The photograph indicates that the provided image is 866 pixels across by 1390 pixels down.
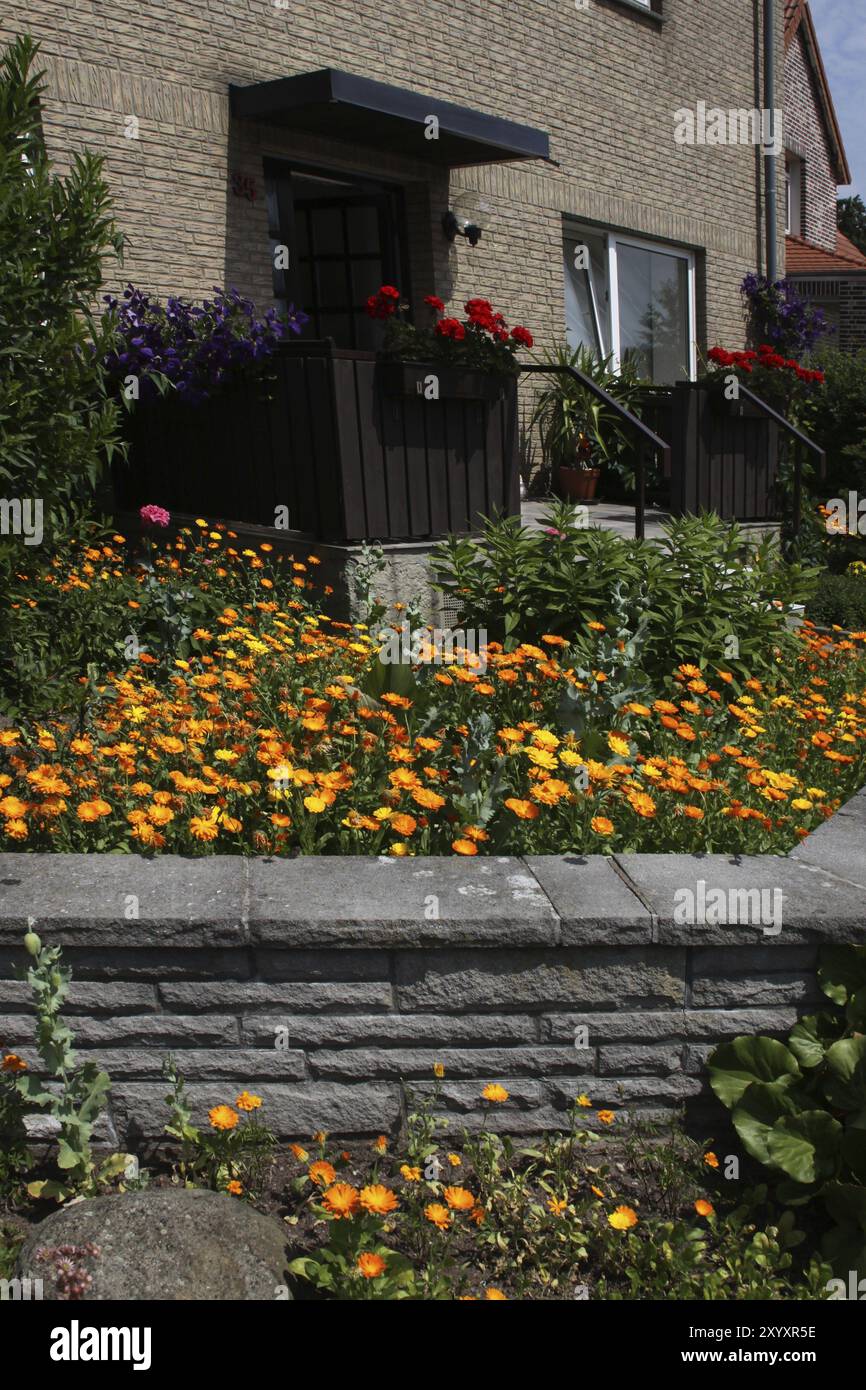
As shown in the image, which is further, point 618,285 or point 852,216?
point 852,216

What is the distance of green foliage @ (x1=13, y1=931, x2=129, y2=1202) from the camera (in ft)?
8.37

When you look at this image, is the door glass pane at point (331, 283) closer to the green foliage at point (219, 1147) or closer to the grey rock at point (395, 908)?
the grey rock at point (395, 908)

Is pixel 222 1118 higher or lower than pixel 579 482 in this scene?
lower

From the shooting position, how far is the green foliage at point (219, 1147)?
2.68 metres

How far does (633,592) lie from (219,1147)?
2.94m

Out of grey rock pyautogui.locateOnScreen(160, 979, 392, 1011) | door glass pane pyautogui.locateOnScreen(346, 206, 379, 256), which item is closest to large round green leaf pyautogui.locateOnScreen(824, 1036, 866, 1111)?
grey rock pyautogui.locateOnScreen(160, 979, 392, 1011)

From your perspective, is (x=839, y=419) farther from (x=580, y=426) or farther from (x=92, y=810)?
(x=92, y=810)

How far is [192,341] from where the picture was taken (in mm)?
6465

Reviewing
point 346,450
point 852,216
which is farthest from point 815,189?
point 852,216

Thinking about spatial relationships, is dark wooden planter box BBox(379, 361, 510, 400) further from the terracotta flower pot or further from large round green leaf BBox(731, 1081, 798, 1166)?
large round green leaf BBox(731, 1081, 798, 1166)

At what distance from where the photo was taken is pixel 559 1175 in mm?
2746

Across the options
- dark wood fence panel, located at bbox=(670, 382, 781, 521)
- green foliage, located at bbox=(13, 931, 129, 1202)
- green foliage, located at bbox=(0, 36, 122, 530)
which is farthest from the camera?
dark wood fence panel, located at bbox=(670, 382, 781, 521)

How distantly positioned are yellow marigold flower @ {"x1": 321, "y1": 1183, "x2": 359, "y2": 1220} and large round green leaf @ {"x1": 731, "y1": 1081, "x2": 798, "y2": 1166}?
0.94 m

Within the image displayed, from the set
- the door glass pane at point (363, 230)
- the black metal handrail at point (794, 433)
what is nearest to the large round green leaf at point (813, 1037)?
the black metal handrail at point (794, 433)
